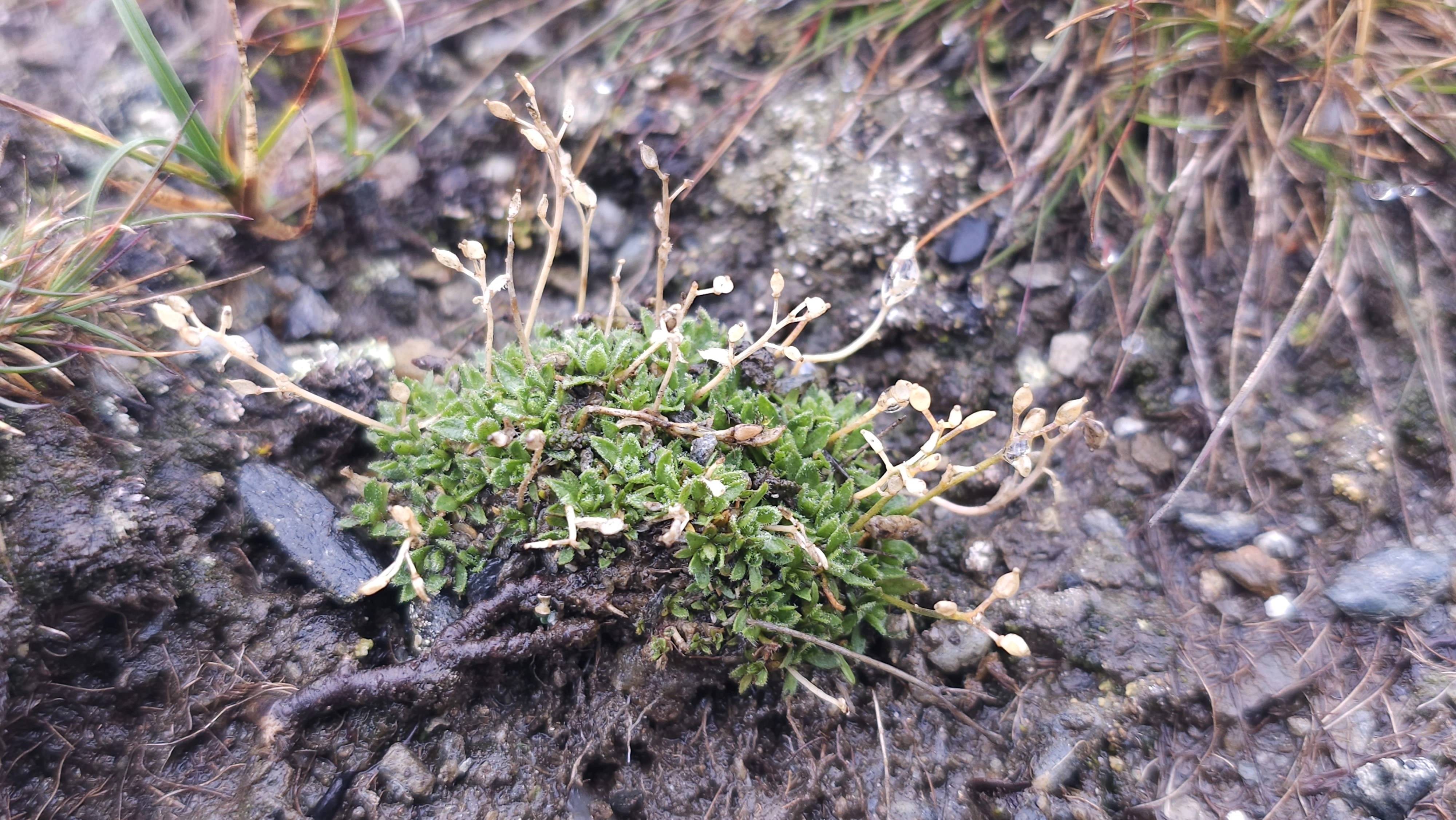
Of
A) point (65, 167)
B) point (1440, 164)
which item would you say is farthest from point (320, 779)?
point (1440, 164)

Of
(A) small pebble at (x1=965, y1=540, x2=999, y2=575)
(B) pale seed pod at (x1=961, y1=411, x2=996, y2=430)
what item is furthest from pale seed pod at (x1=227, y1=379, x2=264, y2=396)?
(A) small pebble at (x1=965, y1=540, x2=999, y2=575)

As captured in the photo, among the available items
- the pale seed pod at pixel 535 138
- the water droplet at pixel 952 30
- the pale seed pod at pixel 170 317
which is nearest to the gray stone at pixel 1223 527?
the water droplet at pixel 952 30

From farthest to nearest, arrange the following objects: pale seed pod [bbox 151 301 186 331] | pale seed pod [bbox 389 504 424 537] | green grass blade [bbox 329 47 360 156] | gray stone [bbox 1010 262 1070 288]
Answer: gray stone [bbox 1010 262 1070 288] < green grass blade [bbox 329 47 360 156] < pale seed pod [bbox 389 504 424 537] < pale seed pod [bbox 151 301 186 331]

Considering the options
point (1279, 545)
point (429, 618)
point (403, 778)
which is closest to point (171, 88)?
point (429, 618)

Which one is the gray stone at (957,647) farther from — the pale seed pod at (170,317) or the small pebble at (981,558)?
the pale seed pod at (170,317)

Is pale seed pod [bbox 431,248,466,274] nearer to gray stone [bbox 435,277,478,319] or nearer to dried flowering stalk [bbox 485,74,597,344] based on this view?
dried flowering stalk [bbox 485,74,597,344]

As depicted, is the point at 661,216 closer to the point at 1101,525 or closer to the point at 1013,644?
the point at 1013,644
